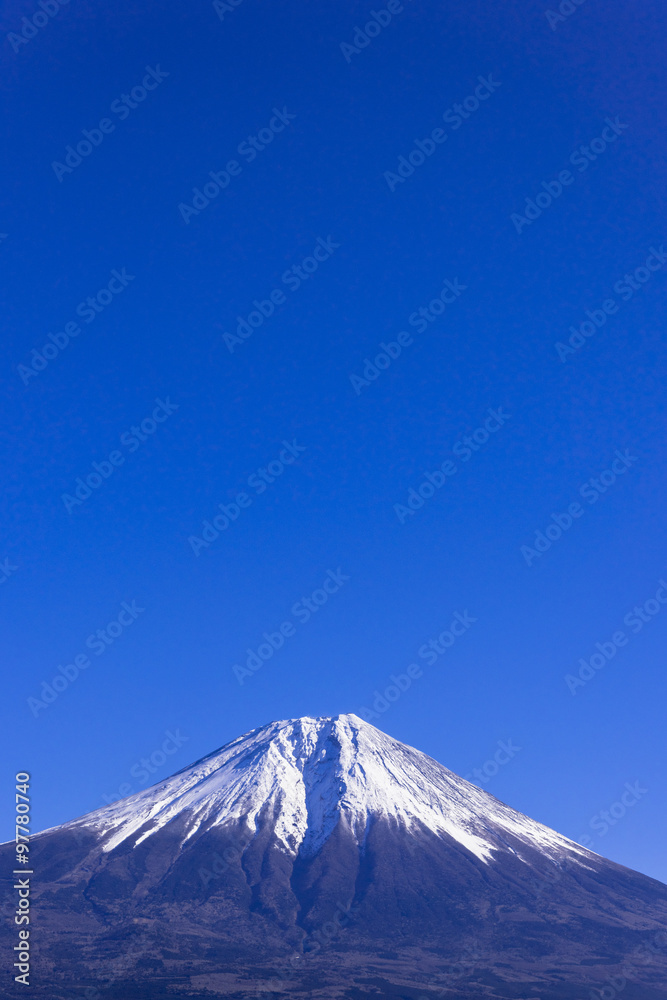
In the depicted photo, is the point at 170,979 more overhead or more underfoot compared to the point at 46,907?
more underfoot

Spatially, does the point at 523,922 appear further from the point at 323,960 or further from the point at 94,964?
the point at 94,964

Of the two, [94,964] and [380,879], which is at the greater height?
[380,879]

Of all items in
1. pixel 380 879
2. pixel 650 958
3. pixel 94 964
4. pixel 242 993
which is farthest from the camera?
pixel 380 879

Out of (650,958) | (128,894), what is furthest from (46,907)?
(650,958)

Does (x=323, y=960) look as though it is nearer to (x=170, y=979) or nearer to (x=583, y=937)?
(x=170, y=979)

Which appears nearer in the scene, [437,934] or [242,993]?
[242,993]

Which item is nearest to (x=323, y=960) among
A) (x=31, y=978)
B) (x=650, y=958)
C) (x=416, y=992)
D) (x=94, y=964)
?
(x=416, y=992)

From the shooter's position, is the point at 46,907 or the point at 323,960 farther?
the point at 46,907

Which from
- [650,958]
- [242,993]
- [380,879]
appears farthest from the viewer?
[380,879]

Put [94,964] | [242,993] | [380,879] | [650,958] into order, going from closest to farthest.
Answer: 1. [242,993]
2. [94,964]
3. [650,958]
4. [380,879]
